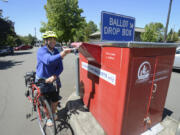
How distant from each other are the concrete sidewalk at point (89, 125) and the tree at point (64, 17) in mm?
21590

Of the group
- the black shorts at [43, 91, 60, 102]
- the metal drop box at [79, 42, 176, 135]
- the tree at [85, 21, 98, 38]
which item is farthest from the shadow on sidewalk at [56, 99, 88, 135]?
the tree at [85, 21, 98, 38]

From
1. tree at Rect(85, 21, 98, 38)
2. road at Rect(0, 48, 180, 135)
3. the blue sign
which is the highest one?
tree at Rect(85, 21, 98, 38)

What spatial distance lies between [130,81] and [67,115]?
203cm

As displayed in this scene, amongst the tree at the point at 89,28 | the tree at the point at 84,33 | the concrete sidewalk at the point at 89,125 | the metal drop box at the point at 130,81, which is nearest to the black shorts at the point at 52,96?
the concrete sidewalk at the point at 89,125

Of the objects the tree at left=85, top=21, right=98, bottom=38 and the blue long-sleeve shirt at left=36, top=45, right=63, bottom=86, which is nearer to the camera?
the blue long-sleeve shirt at left=36, top=45, right=63, bottom=86

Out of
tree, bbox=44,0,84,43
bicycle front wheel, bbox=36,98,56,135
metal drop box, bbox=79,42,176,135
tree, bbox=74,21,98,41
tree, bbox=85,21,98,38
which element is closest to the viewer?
metal drop box, bbox=79,42,176,135

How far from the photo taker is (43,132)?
7.44 ft

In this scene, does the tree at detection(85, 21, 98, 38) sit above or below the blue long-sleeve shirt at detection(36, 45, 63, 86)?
above

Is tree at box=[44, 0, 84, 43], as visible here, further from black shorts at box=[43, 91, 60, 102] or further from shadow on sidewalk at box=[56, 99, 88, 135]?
black shorts at box=[43, 91, 60, 102]

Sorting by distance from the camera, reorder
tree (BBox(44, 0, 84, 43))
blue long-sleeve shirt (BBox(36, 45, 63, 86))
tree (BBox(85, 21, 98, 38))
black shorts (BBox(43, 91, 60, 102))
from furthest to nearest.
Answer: tree (BBox(85, 21, 98, 38))
tree (BBox(44, 0, 84, 43))
black shorts (BBox(43, 91, 60, 102))
blue long-sleeve shirt (BBox(36, 45, 63, 86))

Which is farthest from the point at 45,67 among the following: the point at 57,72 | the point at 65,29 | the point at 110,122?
the point at 65,29

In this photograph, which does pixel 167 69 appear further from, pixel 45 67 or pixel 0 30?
pixel 0 30

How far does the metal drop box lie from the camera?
62.6 inches

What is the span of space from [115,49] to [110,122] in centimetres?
130
